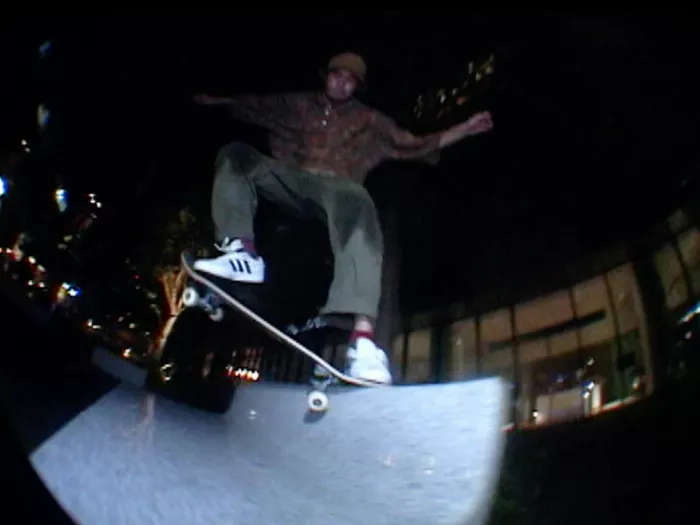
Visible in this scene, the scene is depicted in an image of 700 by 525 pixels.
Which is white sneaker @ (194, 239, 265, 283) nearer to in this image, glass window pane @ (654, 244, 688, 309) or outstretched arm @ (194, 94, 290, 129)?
outstretched arm @ (194, 94, 290, 129)

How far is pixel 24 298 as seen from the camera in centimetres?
82

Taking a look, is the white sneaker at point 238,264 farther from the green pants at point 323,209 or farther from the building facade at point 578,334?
the building facade at point 578,334

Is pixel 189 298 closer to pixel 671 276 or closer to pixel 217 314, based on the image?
pixel 217 314

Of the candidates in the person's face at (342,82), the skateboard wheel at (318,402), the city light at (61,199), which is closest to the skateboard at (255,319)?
the skateboard wheel at (318,402)

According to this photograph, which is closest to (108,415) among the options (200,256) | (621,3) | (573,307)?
(200,256)

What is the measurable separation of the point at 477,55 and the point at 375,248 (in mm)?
273

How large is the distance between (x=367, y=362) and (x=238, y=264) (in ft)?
0.67

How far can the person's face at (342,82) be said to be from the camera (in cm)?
81

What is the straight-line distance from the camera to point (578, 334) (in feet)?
2.21

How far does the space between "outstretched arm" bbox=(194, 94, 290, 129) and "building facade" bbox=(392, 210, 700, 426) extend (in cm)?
32

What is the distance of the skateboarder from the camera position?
0.77m

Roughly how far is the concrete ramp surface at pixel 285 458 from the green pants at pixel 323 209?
0.12m

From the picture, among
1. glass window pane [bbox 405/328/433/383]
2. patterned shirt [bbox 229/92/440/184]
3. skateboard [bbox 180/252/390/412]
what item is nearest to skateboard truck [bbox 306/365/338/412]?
skateboard [bbox 180/252/390/412]

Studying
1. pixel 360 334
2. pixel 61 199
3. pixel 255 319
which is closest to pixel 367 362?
pixel 360 334
